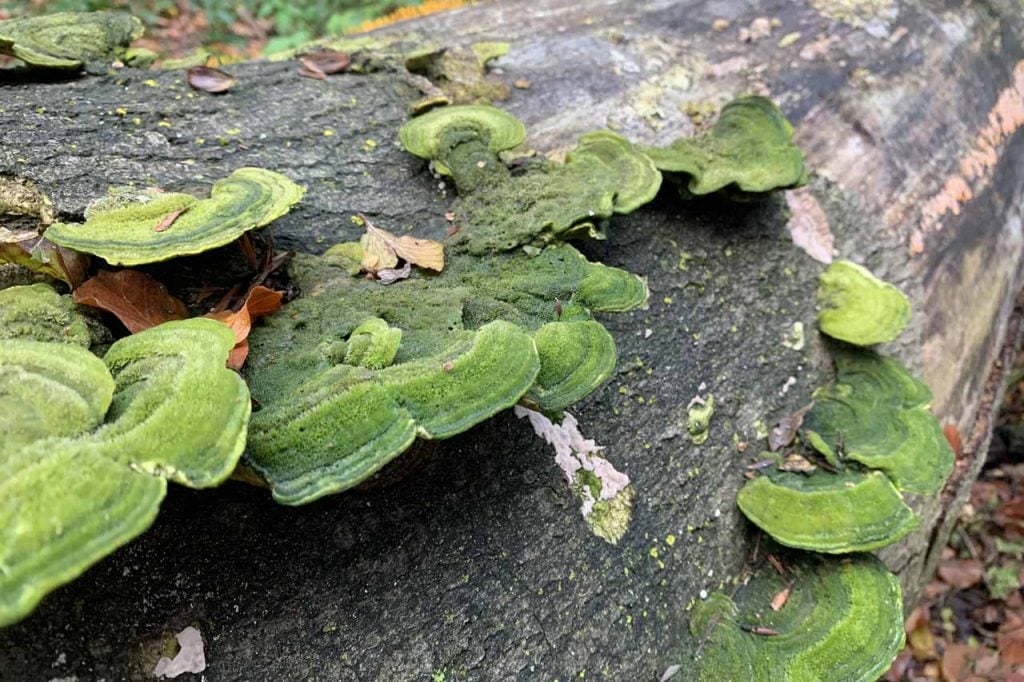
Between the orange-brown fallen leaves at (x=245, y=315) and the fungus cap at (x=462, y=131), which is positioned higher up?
the fungus cap at (x=462, y=131)

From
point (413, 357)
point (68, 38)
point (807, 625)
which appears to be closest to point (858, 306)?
point (807, 625)

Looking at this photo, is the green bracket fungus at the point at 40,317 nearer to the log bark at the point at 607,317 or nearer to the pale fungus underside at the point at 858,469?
the log bark at the point at 607,317

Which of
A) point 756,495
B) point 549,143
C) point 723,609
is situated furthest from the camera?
point 549,143

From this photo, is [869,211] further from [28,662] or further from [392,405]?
[28,662]

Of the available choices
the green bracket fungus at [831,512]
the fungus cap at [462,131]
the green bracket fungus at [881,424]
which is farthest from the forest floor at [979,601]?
the fungus cap at [462,131]

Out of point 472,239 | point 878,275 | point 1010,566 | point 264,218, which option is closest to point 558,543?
point 472,239
